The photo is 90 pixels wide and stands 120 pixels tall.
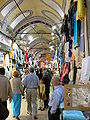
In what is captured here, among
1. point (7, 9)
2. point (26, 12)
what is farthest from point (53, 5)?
point (26, 12)

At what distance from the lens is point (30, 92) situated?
6.65 m

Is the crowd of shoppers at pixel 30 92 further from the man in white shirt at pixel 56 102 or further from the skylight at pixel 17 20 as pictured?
the skylight at pixel 17 20

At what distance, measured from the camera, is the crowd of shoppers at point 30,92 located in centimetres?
402

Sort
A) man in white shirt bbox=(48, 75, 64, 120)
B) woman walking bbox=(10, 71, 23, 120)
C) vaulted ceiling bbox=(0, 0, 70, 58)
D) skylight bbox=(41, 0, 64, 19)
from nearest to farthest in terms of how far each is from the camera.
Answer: man in white shirt bbox=(48, 75, 64, 120), woman walking bbox=(10, 71, 23, 120), vaulted ceiling bbox=(0, 0, 70, 58), skylight bbox=(41, 0, 64, 19)

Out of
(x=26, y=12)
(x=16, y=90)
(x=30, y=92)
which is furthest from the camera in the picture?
(x=26, y=12)

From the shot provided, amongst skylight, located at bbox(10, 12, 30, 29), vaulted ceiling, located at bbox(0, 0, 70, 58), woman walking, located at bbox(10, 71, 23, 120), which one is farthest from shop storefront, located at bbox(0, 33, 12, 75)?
woman walking, located at bbox(10, 71, 23, 120)

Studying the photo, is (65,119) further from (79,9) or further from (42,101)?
(42,101)

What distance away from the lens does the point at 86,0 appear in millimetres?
3953

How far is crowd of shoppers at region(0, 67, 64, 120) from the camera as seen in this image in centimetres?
402

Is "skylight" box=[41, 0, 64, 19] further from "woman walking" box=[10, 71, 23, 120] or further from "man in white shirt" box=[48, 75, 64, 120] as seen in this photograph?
"man in white shirt" box=[48, 75, 64, 120]

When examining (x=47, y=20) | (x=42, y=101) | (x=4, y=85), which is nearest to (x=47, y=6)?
(x=47, y=20)

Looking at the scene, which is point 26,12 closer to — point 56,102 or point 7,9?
point 7,9

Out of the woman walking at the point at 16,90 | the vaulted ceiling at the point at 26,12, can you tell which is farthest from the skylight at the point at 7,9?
the woman walking at the point at 16,90

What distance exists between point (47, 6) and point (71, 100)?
9.11 m
